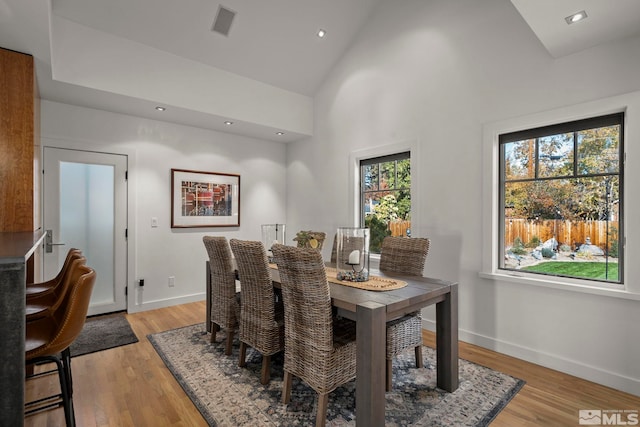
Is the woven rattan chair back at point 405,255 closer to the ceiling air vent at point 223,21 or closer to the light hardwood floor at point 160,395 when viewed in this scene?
the light hardwood floor at point 160,395

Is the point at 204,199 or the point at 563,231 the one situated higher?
the point at 204,199

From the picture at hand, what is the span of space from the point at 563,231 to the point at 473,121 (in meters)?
1.26

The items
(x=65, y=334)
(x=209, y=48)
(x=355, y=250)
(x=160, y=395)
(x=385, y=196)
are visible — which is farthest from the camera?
(x=385, y=196)

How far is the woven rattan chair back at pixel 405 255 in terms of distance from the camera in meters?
2.79

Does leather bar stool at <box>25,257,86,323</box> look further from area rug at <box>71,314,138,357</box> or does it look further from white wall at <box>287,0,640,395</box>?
white wall at <box>287,0,640,395</box>

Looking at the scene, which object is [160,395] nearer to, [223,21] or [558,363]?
[558,363]

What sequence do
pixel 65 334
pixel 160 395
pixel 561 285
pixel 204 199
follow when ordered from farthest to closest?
pixel 204 199
pixel 561 285
pixel 160 395
pixel 65 334

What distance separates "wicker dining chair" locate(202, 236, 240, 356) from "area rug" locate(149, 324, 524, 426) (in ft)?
0.89

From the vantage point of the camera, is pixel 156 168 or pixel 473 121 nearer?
pixel 473 121

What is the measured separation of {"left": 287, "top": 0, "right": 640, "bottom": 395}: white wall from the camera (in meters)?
2.48

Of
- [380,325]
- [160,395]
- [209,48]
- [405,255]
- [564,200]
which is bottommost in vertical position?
[160,395]

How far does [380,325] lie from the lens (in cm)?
179

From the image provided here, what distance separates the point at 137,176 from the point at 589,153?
4.73 metres

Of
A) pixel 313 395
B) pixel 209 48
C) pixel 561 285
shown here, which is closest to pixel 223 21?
pixel 209 48
